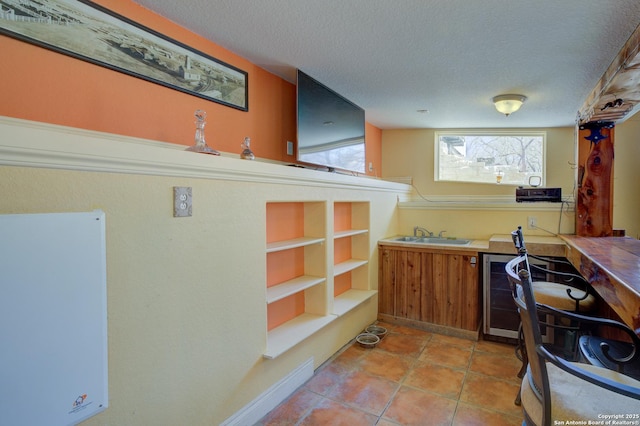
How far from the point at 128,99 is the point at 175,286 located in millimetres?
930

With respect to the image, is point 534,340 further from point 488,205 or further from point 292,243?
point 488,205

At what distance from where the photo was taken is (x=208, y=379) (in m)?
1.61

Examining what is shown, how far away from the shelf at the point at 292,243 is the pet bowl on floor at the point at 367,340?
1.07 metres

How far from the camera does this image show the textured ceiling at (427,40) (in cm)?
165

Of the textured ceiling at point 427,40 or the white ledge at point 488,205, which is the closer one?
the textured ceiling at point 427,40

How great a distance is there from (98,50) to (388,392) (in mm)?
2511

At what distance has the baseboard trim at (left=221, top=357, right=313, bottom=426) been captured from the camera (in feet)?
5.85

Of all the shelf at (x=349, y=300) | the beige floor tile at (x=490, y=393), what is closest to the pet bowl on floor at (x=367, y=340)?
the shelf at (x=349, y=300)

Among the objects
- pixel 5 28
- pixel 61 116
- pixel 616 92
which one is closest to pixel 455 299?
pixel 616 92

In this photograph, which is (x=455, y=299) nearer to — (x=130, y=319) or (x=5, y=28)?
(x=130, y=319)

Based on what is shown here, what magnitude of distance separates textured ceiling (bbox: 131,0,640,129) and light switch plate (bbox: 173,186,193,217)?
3.10 ft

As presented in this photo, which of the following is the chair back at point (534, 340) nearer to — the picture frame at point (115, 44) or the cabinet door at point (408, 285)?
the picture frame at point (115, 44)

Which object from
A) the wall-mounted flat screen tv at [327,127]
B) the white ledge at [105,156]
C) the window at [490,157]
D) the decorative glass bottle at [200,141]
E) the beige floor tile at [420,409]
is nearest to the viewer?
the white ledge at [105,156]

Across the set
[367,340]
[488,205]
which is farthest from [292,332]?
[488,205]
